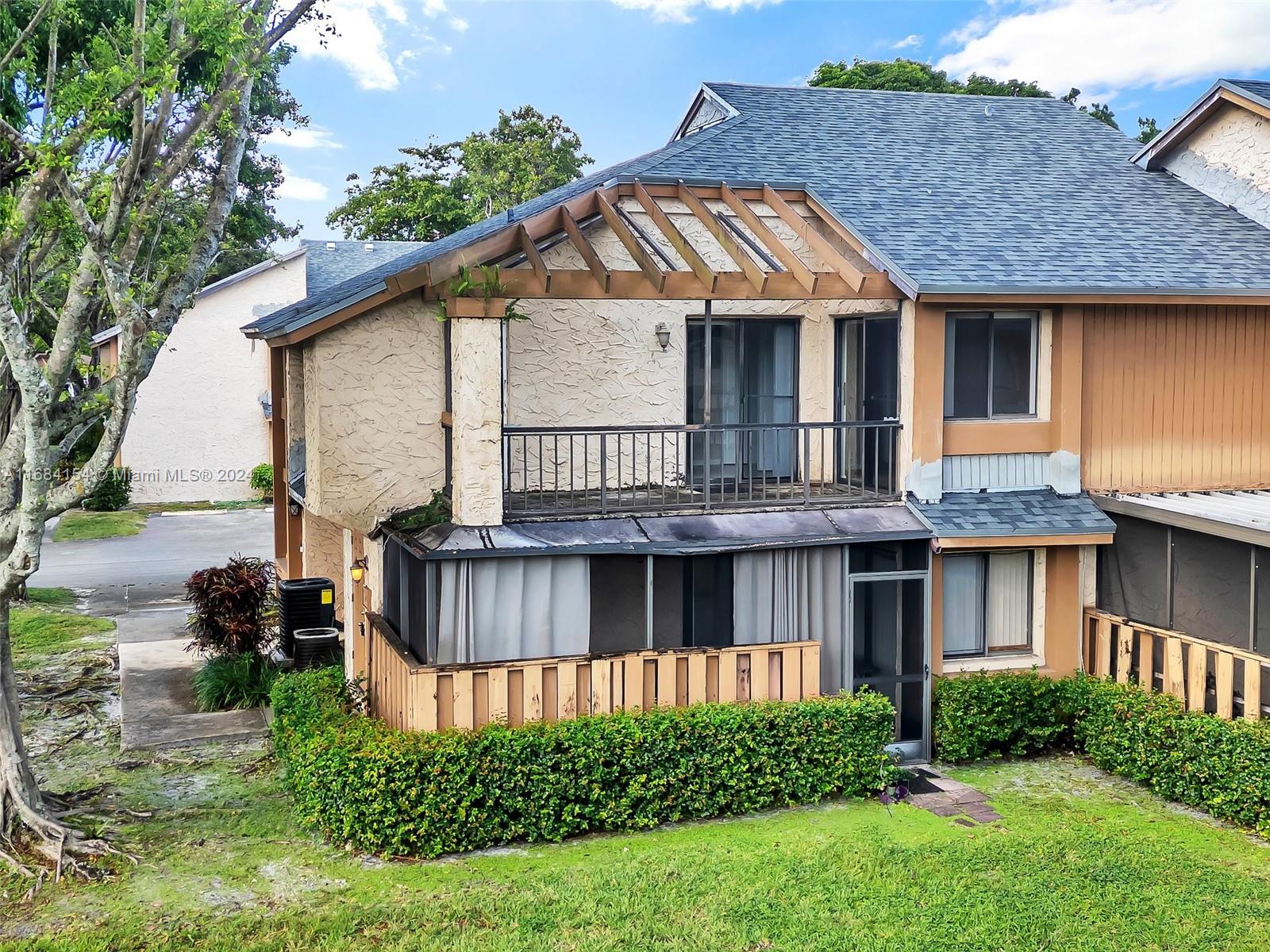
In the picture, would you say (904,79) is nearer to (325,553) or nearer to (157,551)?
(157,551)

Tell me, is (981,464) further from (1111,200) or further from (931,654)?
(1111,200)

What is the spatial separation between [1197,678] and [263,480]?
30.2m

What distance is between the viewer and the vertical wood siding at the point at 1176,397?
13.7m

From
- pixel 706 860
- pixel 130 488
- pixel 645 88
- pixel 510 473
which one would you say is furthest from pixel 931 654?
pixel 645 88

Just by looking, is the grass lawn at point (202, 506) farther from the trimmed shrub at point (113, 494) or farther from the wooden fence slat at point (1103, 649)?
the wooden fence slat at point (1103, 649)

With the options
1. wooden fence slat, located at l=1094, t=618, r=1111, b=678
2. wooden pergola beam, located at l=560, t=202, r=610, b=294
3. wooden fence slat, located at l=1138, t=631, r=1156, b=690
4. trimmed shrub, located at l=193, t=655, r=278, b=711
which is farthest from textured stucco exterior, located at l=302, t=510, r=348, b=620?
wooden fence slat, located at l=1138, t=631, r=1156, b=690

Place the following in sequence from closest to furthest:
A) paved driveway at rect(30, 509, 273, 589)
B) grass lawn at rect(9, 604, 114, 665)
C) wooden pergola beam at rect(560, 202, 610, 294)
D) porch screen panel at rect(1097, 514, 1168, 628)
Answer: wooden pergola beam at rect(560, 202, 610, 294)
porch screen panel at rect(1097, 514, 1168, 628)
grass lawn at rect(9, 604, 114, 665)
paved driveway at rect(30, 509, 273, 589)

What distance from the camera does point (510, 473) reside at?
43.9ft

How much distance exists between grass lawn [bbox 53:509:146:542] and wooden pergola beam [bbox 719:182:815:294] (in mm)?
22995

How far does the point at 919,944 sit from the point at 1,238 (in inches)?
379

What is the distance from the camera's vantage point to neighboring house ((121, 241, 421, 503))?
35.7m

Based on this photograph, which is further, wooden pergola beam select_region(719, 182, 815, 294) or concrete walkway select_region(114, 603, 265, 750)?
concrete walkway select_region(114, 603, 265, 750)

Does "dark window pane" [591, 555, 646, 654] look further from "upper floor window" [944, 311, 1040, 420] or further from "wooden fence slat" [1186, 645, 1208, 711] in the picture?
"wooden fence slat" [1186, 645, 1208, 711]

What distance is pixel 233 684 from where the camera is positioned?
587 inches
